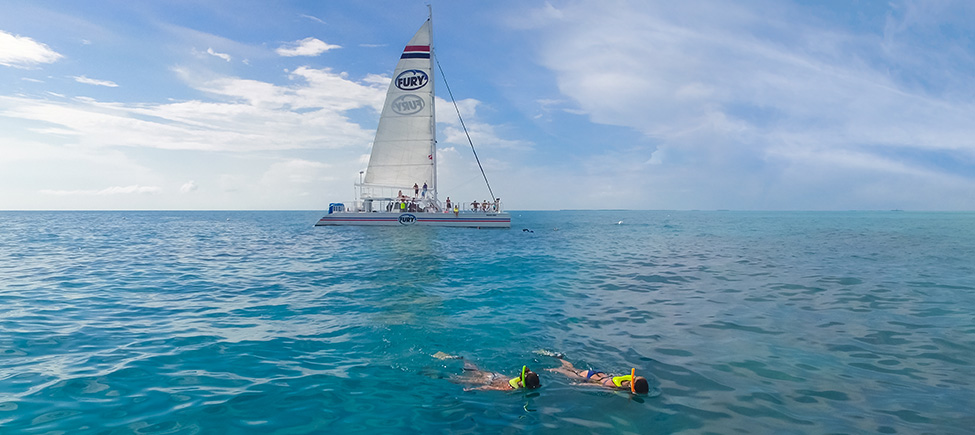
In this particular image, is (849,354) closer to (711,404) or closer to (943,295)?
(711,404)

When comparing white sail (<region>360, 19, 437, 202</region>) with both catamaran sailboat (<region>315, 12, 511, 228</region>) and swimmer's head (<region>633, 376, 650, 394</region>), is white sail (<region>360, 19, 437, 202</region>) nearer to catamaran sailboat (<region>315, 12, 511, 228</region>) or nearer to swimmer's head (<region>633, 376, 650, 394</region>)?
catamaran sailboat (<region>315, 12, 511, 228</region>)

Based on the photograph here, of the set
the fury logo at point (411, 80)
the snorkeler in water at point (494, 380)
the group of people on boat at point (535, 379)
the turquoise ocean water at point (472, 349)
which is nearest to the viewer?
the turquoise ocean water at point (472, 349)

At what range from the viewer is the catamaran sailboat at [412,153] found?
4866 cm

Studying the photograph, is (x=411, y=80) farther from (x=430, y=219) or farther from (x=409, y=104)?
(x=430, y=219)

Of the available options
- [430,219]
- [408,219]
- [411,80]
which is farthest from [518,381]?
[411,80]

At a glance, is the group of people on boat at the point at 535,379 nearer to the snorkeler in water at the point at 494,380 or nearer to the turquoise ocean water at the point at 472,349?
the snorkeler in water at the point at 494,380

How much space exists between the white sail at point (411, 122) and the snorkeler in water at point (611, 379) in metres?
42.1

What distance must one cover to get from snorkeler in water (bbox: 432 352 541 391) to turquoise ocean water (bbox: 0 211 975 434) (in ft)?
0.82

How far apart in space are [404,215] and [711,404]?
43.1 meters

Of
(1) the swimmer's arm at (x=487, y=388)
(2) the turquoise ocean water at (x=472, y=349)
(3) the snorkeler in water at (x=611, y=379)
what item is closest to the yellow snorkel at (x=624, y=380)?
(3) the snorkeler in water at (x=611, y=379)

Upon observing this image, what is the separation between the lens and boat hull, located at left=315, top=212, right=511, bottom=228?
4844cm

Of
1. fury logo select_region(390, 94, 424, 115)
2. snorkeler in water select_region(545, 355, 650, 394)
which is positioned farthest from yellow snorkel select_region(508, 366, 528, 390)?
fury logo select_region(390, 94, 424, 115)

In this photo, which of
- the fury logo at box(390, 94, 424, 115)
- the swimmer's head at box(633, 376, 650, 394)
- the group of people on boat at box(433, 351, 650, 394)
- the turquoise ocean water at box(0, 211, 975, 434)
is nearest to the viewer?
the turquoise ocean water at box(0, 211, 975, 434)

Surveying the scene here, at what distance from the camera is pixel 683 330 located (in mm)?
11164
